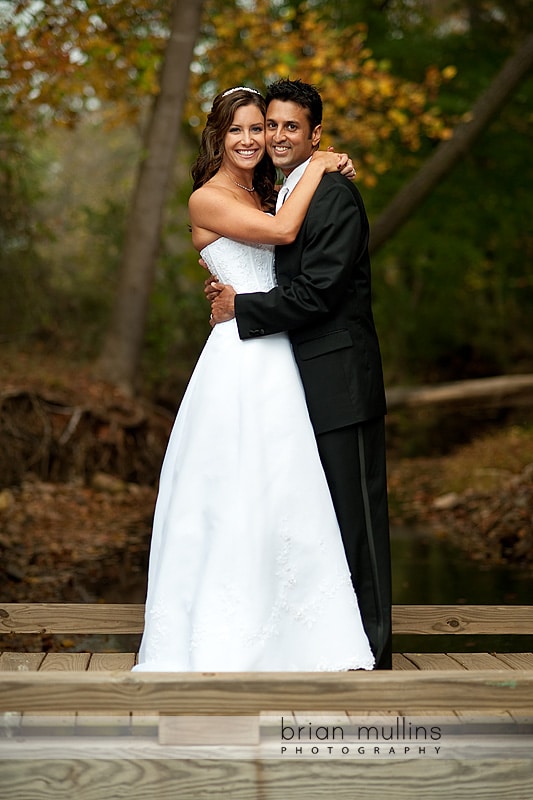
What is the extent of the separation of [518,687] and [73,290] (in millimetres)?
14142

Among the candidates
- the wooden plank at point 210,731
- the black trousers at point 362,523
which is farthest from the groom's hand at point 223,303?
the wooden plank at point 210,731

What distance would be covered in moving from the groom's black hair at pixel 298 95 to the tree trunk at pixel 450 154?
9.66 metres

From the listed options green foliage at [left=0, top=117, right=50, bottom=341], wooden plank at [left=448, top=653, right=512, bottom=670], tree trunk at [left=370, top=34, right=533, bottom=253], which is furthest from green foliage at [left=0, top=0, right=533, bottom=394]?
wooden plank at [left=448, top=653, right=512, bottom=670]

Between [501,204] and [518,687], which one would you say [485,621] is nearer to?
[518,687]

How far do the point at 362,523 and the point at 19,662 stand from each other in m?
1.54

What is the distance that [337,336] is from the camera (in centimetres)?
416

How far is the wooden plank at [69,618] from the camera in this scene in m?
4.80

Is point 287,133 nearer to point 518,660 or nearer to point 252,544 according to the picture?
point 252,544

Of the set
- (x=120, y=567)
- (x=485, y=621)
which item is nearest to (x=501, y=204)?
(x=120, y=567)

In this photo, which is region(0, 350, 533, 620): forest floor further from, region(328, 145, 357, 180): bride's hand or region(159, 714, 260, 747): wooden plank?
region(328, 145, 357, 180): bride's hand

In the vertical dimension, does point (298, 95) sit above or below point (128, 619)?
above

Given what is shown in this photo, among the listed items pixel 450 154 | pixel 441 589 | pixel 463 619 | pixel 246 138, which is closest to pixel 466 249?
pixel 450 154

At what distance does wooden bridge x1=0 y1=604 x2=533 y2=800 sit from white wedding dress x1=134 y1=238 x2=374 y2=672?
0.97ft

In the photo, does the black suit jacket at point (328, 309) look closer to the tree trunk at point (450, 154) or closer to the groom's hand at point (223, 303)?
the groom's hand at point (223, 303)
